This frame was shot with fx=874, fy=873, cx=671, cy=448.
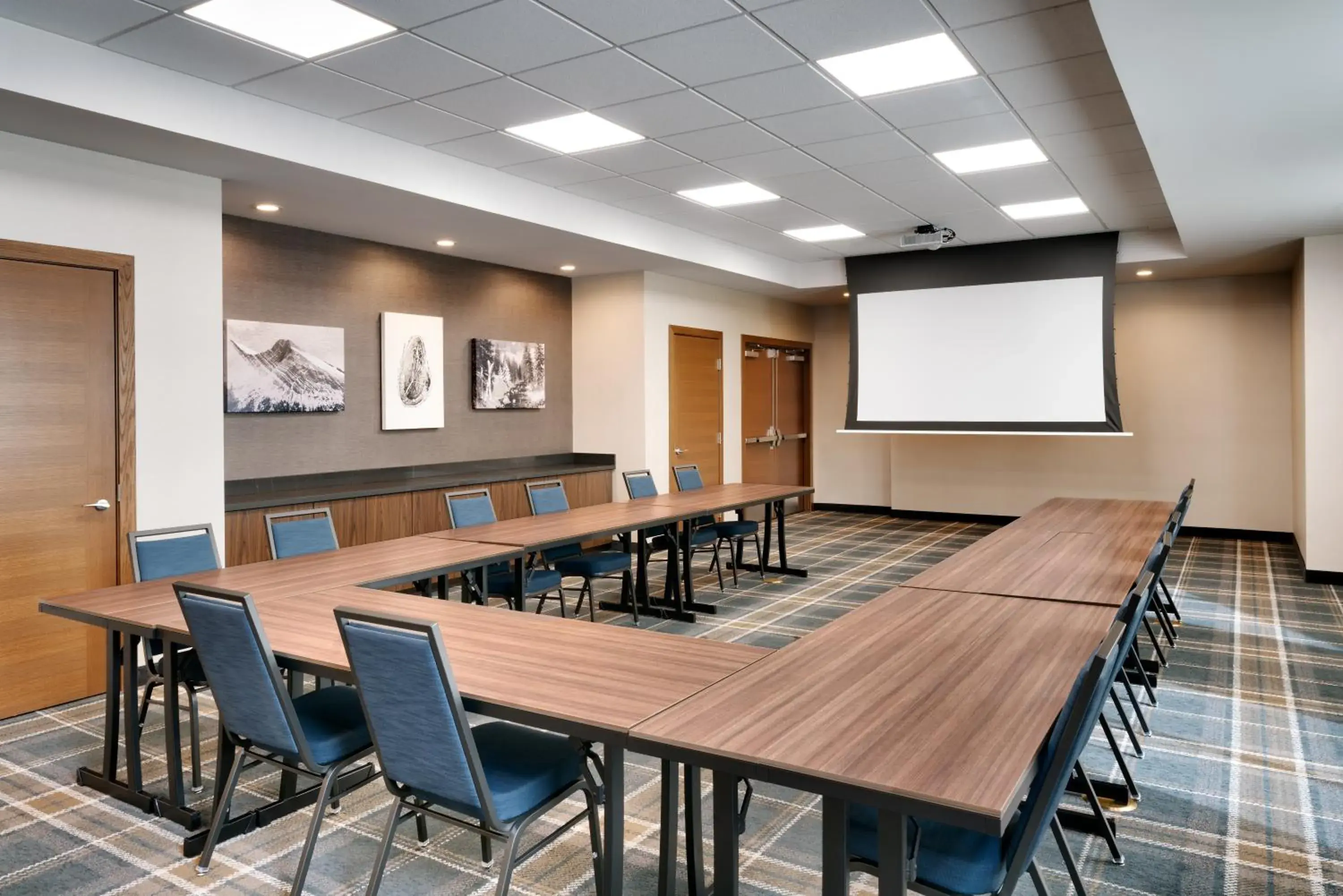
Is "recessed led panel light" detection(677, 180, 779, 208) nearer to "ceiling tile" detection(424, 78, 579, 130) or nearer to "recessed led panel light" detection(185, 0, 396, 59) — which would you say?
"ceiling tile" detection(424, 78, 579, 130)

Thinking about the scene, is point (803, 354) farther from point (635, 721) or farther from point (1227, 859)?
point (635, 721)

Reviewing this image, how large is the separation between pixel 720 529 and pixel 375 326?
3.11 m

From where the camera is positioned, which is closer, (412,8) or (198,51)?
(412,8)

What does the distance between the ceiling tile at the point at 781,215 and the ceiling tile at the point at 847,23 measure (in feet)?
9.41

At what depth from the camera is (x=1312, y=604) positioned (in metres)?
6.21

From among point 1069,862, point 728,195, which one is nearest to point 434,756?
point 1069,862

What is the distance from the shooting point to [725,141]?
5191 mm

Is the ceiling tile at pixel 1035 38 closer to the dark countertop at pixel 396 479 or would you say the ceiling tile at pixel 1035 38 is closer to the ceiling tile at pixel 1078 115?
the ceiling tile at pixel 1078 115

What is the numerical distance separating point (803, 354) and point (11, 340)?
9011mm

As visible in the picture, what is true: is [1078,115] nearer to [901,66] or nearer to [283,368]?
[901,66]

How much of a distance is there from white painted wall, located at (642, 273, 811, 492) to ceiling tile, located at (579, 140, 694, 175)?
261 cm

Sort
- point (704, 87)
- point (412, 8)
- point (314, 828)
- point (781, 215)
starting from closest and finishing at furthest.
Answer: point (314, 828)
point (412, 8)
point (704, 87)
point (781, 215)

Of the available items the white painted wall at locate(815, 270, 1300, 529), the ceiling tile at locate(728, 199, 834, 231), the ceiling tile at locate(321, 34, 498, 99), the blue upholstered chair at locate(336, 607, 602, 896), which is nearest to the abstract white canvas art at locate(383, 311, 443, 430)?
the ceiling tile at locate(728, 199, 834, 231)

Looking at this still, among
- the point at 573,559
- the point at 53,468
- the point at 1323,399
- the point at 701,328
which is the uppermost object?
the point at 701,328
